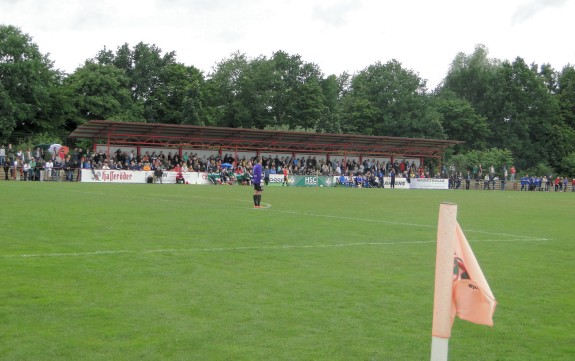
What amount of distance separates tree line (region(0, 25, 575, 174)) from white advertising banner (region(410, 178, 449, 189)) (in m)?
14.8

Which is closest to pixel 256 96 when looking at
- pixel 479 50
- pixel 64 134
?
pixel 64 134

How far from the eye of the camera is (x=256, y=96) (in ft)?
314

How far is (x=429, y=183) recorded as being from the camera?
203ft

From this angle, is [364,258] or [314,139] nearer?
[364,258]

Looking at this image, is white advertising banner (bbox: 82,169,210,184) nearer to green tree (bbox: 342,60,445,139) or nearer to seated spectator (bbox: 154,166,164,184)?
seated spectator (bbox: 154,166,164,184)

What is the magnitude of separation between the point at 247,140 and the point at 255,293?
4903cm

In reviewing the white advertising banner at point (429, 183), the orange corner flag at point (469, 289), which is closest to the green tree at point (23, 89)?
the white advertising banner at point (429, 183)

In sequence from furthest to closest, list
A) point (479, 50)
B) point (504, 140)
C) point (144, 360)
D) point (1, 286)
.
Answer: point (479, 50) → point (504, 140) → point (1, 286) → point (144, 360)

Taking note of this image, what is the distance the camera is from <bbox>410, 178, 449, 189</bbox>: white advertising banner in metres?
60.7

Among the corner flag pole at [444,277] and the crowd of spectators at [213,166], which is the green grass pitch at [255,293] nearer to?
the corner flag pole at [444,277]

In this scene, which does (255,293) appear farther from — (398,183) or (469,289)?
(398,183)

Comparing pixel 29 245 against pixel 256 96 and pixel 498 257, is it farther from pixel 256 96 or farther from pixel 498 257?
pixel 256 96

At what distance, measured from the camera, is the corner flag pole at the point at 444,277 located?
10.9 ft

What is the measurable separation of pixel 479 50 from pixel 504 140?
19904mm
